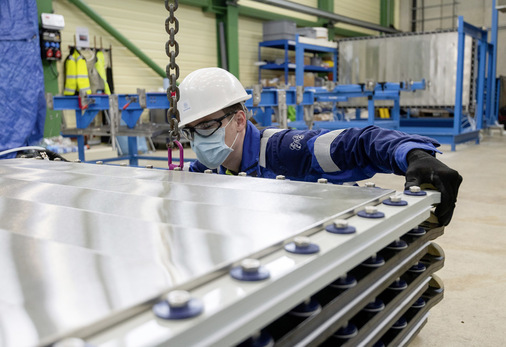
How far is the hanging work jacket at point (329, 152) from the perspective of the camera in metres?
1.57

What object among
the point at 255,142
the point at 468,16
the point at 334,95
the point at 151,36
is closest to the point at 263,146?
the point at 255,142

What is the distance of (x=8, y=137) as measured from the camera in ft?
20.8

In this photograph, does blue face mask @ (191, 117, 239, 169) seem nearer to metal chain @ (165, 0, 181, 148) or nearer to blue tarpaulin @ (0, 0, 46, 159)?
metal chain @ (165, 0, 181, 148)

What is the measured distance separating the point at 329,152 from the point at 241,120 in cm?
44

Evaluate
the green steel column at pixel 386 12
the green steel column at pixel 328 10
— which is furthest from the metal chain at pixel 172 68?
the green steel column at pixel 386 12

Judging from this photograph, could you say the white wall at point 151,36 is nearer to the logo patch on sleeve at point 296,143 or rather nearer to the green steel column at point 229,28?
the green steel column at point 229,28

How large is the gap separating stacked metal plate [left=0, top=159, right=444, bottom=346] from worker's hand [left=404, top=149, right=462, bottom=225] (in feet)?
0.20

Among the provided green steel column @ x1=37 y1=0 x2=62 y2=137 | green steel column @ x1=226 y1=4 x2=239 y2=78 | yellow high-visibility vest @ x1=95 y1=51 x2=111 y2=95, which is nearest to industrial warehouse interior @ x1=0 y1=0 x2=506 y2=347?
green steel column @ x1=37 y1=0 x2=62 y2=137

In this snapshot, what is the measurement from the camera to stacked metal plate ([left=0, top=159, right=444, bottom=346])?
50cm

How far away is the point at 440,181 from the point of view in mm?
1210

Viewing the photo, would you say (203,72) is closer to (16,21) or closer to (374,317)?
(374,317)

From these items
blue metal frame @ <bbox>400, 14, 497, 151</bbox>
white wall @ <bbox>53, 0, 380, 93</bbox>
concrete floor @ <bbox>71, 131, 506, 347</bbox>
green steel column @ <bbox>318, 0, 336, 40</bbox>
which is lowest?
concrete floor @ <bbox>71, 131, 506, 347</bbox>

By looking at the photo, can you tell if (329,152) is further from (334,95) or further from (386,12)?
(386,12)

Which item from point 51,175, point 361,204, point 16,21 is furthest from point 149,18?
point 361,204
